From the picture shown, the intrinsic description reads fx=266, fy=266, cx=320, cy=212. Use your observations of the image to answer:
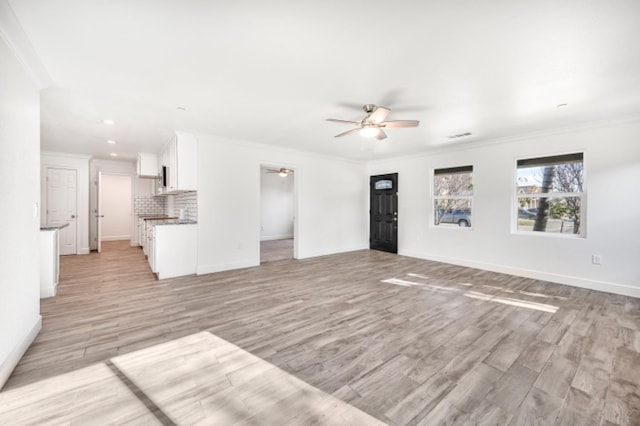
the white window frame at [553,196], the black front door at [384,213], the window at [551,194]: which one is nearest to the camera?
the white window frame at [553,196]

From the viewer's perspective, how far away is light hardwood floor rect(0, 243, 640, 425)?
5.50 ft

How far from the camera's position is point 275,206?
10141mm

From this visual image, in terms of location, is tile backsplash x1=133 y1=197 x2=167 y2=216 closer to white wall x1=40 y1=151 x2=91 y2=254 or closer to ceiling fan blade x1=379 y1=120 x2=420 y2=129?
white wall x1=40 y1=151 x2=91 y2=254

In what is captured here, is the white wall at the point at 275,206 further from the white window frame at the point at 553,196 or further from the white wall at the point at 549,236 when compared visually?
the white window frame at the point at 553,196

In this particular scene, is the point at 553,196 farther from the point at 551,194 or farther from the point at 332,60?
the point at 332,60

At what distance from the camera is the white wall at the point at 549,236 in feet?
12.6

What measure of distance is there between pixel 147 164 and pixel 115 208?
3.96 metres

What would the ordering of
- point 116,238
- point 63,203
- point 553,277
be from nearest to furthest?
point 553,277 < point 63,203 < point 116,238

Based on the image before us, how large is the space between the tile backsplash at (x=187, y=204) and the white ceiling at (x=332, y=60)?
1516 millimetres

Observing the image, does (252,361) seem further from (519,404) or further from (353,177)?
(353,177)

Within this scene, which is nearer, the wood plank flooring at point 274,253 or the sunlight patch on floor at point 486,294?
the sunlight patch on floor at point 486,294

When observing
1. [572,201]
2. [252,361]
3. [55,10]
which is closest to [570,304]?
[572,201]

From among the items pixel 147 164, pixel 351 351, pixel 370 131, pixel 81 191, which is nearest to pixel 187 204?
pixel 147 164

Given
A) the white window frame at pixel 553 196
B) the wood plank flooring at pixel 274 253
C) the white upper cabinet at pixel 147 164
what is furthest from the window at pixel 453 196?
the white upper cabinet at pixel 147 164
